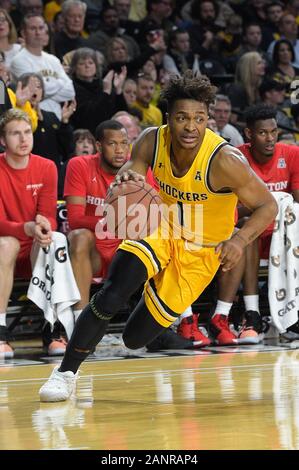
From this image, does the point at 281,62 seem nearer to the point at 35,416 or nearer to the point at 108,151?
the point at 108,151

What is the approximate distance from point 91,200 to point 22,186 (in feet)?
1.87

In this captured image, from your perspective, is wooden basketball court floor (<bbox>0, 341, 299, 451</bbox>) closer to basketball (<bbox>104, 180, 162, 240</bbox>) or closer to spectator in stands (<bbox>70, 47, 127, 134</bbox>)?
basketball (<bbox>104, 180, 162, 240</bbox>)

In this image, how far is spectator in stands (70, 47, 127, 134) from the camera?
31.6ft

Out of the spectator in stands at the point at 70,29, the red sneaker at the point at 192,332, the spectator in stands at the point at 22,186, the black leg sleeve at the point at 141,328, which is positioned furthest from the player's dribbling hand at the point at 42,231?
the spectator in stands at the point at 70,29

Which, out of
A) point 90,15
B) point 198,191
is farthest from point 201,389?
→ point 90,15

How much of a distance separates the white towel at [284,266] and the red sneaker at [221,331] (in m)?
0.36

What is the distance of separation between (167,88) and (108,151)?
8.68ft

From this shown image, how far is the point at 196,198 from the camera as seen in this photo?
202 inches

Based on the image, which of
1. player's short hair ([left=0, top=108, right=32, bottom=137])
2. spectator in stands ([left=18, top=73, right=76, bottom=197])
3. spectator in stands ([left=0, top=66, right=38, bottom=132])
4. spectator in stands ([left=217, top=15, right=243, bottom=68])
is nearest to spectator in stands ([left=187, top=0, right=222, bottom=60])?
spectator in stands ([left=217, top=15, right=243, bottom=68])

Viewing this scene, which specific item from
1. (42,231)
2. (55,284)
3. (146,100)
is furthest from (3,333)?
(146,100)

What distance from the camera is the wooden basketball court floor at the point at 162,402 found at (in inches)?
153

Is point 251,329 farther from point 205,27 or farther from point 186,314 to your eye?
point 205,27

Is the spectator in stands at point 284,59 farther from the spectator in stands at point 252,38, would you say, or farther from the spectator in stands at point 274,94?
the spectator in stands at point 274,94
